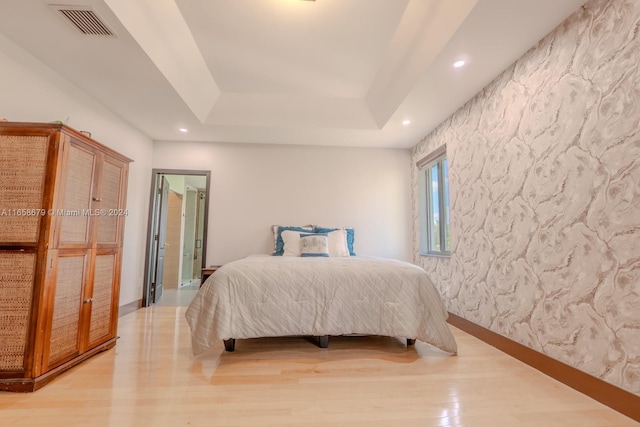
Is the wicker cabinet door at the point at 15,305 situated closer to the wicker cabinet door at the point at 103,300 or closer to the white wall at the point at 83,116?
the wicker cabinet door at the point at 103,300

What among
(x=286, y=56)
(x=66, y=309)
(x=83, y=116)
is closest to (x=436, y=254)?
(x=286, y=56)

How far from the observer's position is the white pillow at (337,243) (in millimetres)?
3621

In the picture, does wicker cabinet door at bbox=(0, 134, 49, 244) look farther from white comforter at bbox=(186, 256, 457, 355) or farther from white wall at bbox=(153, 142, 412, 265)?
white wall at bbox=(153, 142, 412, 265)

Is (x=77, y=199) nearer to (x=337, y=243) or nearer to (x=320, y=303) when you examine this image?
(x=320, y=303)

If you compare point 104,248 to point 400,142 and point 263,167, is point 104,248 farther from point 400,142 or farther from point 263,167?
point 400,142

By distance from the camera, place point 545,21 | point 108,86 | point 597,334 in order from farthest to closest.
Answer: point 108,86, point 545,21, point 597,334

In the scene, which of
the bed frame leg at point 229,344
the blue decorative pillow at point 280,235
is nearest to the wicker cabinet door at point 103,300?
the bed frame leg at point 229,344

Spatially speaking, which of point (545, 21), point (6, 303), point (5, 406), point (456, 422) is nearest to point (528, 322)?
point (456, 422)

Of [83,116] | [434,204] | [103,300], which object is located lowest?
[103,300]

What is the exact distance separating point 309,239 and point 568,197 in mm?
2419

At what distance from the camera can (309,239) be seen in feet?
11.6

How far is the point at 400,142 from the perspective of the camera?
13.2 ft

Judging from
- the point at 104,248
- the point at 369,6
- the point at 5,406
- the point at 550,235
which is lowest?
the point at 5,406

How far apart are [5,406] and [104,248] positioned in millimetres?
1019
